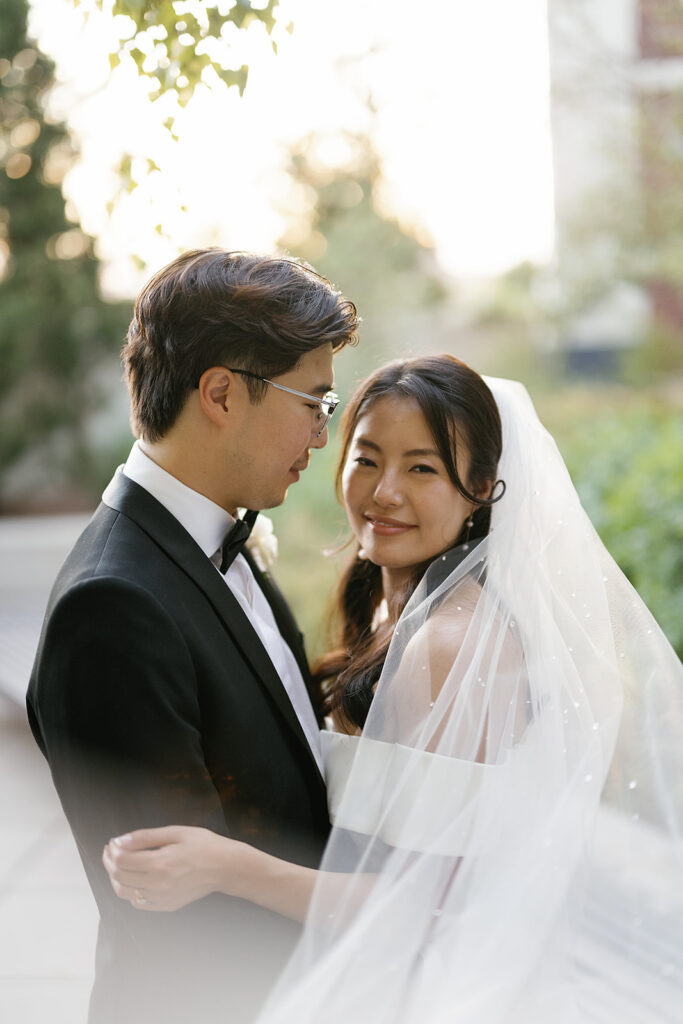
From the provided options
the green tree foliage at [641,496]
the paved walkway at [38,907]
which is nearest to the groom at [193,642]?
the paved walkway at [38,907]

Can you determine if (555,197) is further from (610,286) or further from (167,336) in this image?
(167,336)

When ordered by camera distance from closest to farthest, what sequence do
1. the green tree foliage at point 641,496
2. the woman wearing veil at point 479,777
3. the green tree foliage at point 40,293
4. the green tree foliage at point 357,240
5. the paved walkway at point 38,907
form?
1. the woman wearing veil at point 479,777
2. the paved walkway at point 38,907
3. the green tree foliage at point 641,496
4. the green tree foliage at point 40,293
5. the green tree foliage at point 357,240

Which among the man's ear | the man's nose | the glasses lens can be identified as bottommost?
the man's nose

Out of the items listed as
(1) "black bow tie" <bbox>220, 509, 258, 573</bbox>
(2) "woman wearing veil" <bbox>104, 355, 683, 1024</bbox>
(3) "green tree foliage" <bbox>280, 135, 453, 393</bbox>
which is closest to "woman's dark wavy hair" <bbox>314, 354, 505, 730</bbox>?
(2) "woman wearing veil" <bbox>104, 355, 683, 1024</bbox>

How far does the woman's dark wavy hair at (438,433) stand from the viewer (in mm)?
2432

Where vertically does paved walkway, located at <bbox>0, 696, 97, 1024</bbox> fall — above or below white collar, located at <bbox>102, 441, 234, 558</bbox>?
below

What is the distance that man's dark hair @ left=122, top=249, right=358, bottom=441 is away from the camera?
2.06 m

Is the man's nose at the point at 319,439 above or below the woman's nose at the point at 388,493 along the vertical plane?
above

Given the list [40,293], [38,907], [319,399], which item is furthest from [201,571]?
[40,293]

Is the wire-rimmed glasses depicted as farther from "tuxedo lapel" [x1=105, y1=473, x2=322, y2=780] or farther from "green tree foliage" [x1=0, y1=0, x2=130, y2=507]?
"green tree foliage" [x1=0, y1=0, x2=130, y2=507]

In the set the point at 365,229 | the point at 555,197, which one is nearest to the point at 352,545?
the point at 365,229

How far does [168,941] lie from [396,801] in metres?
0.51

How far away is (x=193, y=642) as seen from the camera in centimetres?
188

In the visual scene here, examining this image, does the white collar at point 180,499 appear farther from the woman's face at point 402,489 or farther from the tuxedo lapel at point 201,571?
the woman's face at point 402,489
